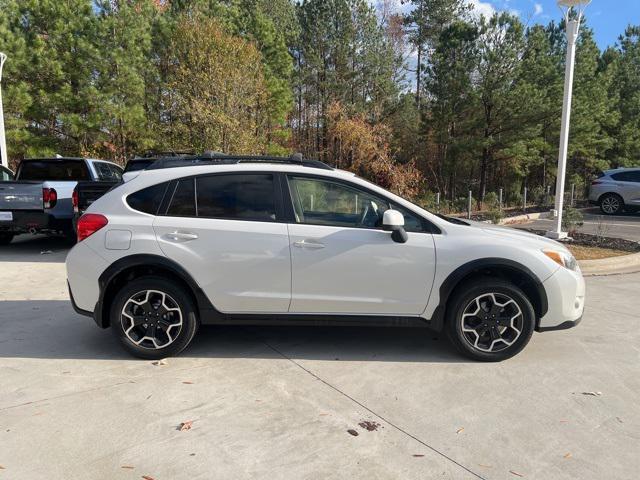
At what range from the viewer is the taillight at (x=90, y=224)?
4.15 m

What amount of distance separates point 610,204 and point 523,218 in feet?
14.4

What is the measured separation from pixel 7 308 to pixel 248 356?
3.33 metres

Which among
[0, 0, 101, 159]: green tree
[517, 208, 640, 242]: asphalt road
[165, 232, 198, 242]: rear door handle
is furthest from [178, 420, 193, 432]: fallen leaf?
[0, 0, 101, 159]: green tree

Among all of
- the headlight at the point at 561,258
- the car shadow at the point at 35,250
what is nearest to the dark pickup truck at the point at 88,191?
the car shadow at the point at 35,250

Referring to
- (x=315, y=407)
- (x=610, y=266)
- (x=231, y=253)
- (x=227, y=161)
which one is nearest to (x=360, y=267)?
(x=231, y=253)

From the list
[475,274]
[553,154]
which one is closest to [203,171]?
[475,274]

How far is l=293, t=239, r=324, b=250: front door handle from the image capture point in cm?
408

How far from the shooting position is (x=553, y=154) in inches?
945

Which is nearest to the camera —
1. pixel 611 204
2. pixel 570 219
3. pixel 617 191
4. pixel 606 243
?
pixel 606 243

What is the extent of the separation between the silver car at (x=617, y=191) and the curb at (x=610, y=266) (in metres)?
9.80

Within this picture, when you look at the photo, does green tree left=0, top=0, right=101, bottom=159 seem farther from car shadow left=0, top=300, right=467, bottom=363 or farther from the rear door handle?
the rear door handle

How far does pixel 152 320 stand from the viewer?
4.21 metres

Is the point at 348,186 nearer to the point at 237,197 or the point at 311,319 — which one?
the point at 237,197

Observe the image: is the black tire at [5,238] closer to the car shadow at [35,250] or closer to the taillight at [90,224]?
the car shadow at [35,250]
